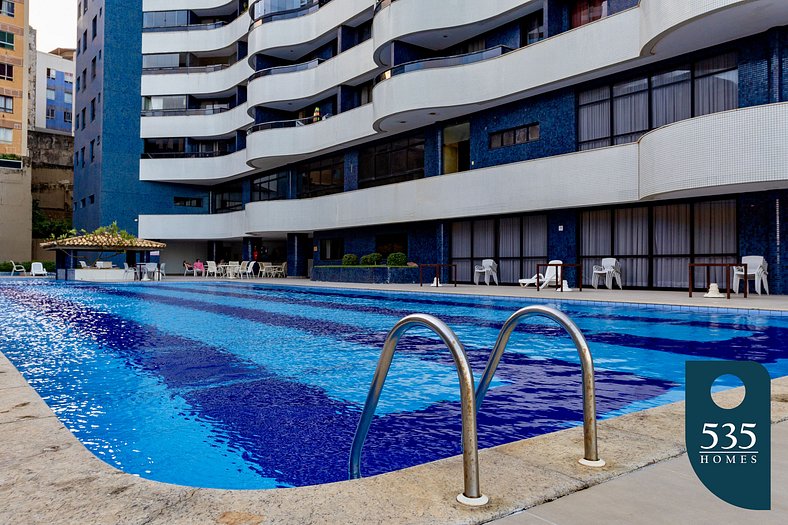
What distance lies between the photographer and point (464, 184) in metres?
22.3

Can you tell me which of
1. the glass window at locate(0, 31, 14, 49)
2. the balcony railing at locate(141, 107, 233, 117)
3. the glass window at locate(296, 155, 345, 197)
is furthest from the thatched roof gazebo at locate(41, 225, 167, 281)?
the glass window at locate(0, 31, 14, 49)

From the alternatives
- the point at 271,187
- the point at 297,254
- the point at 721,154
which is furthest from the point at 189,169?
the point at 721,154

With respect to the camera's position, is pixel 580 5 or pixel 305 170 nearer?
pixel 580 5

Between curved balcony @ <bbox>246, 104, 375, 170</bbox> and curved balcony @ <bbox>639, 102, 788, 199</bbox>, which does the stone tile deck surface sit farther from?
curved balcony @ <bbox>246, 104, 375, 170</bbox>

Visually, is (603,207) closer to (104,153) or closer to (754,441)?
(754,441)

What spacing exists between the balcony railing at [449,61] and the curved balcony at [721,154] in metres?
7.28

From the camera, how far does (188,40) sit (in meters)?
40.7

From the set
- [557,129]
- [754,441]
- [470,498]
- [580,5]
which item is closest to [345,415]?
[470,498]

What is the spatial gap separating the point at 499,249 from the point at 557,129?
519 cm

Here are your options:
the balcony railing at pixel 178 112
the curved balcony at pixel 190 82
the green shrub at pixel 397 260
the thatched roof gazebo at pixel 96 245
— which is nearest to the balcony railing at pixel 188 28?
the curved balcony at pixel 190 82

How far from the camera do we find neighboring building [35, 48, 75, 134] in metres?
77.4

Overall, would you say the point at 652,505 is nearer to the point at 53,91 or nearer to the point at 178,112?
the point at 178,112

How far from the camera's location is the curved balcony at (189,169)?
38938 millimetres

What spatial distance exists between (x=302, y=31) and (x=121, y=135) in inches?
716
